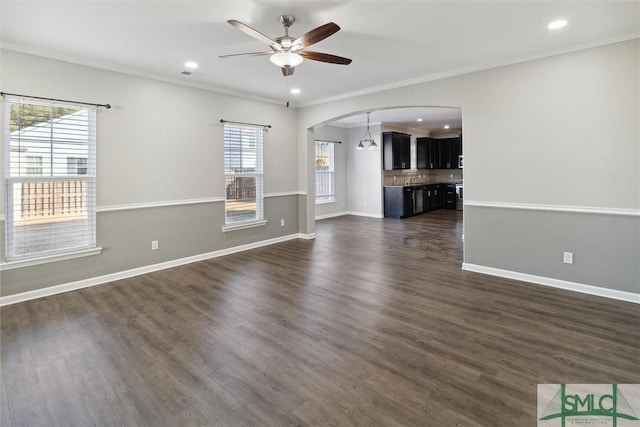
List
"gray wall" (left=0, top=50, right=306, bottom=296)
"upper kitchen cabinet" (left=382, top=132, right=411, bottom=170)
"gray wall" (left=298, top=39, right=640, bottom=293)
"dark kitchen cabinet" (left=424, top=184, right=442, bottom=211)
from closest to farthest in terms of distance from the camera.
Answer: "gray wall" (left=298, top=39, right=640, bottom=293) → "gray wall" (left=0, top=50, right=306, bottom=296) → "upper kitchen cabinet" (left=382, top=132, right=411, bottom=170) → "dark kitchen cabinet" (left=424, top=184, right=442, bottom=211)

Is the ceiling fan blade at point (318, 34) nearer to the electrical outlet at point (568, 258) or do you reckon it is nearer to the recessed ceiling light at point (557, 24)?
the recessed ceiling light at point (557, 24)

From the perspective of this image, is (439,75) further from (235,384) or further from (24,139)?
(24,139)

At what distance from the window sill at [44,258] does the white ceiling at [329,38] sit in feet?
7.33

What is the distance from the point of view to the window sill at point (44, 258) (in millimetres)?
3455

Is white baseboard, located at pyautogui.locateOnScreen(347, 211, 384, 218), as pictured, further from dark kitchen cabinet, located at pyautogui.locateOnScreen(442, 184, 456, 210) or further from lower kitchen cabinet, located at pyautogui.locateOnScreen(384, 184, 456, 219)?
dark kitchen cabinet, located at pyautogui.locateOnScreen(442, 184, 456, 210)

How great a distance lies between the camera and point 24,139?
11.5 ft

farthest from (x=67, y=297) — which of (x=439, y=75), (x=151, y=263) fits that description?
(x=439, y=75)

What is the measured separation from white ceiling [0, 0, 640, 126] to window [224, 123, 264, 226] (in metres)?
1.32

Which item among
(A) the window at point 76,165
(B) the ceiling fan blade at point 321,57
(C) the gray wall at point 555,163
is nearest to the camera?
(B) the ceiling fan blade at point 321,57

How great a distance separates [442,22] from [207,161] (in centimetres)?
376

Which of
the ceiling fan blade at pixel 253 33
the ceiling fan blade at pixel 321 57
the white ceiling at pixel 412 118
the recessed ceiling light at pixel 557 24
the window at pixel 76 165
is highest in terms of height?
the white ceiling at pixel 412 118

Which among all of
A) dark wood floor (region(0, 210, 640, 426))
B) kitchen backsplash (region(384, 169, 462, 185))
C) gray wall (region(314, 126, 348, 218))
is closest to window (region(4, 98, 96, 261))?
dark wood floor (region(0, 210, 640, 426))

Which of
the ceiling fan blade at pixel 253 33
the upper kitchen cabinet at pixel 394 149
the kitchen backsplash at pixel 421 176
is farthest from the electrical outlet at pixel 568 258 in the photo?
the kitchen backsplash at pixel 421 176

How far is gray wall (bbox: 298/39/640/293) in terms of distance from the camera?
338cm
